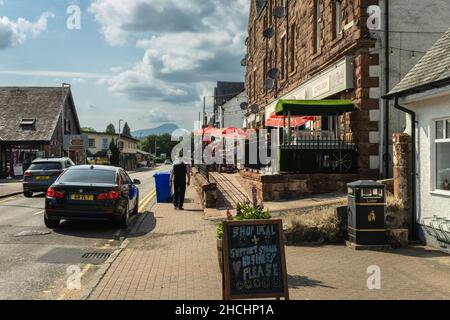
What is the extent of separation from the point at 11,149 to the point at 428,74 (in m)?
39.8

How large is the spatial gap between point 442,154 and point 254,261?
6110 mm

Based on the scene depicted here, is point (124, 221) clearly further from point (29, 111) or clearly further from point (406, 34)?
point (29, 111)

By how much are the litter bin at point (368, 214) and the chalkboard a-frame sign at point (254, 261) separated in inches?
170

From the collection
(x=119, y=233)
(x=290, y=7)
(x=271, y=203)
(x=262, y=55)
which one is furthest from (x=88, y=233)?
(x=262, y=55)

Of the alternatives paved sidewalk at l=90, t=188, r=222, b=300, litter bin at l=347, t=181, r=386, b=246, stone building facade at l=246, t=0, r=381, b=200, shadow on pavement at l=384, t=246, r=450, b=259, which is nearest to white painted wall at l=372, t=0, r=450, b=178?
stone building facade at l=246, t=0, r=381, b=200

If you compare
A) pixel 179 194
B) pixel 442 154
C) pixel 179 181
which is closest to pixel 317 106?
pixel 179 181

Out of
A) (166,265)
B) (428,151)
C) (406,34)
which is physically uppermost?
(406,34)

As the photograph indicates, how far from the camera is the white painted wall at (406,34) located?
15055 millimetres

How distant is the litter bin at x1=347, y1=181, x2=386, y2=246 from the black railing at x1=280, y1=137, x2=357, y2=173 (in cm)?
532

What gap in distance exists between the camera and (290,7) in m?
24.0

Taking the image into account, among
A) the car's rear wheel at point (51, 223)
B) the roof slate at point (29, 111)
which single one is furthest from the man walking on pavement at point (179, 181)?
the roof slate at point (29, 111)

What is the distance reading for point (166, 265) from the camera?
862 cm

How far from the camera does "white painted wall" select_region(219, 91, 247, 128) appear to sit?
6419cm
